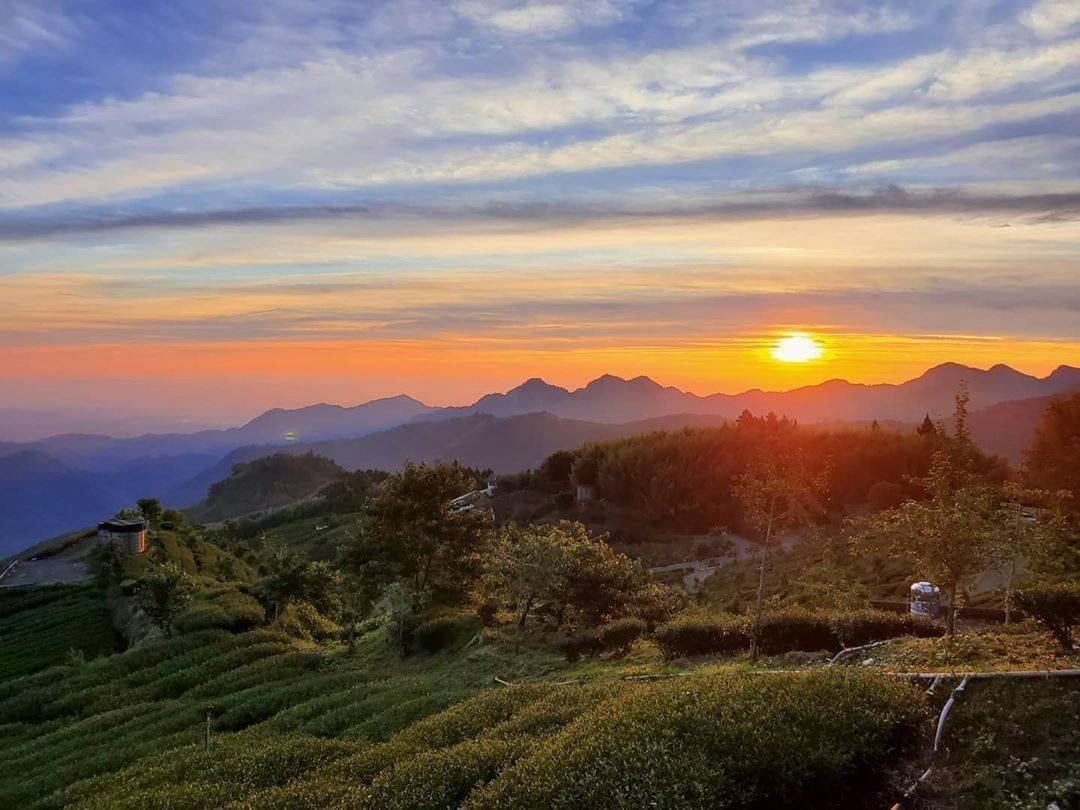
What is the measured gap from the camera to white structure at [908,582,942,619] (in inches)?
755

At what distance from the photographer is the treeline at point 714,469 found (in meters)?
64.2

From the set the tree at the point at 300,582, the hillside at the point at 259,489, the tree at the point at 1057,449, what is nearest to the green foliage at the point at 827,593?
the tree at the point at 1057,449

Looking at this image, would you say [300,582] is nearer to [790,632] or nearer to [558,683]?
[558,683]

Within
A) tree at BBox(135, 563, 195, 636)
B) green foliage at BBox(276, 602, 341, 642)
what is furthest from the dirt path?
green foliage at BBox(276, 602, 341, 642)

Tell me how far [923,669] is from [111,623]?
45.2 meters

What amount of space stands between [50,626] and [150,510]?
17.0 metres

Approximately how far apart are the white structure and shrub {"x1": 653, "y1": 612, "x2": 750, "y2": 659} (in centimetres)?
516

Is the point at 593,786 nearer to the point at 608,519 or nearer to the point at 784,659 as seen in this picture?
the point at 784,659

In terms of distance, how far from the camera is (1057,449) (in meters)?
39.9

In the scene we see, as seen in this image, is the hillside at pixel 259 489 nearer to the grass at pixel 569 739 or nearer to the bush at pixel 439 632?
the bush at pixel 439 632

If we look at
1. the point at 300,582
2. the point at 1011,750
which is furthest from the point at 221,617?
the point at 1011,750

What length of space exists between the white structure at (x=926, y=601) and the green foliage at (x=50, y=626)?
35135 mm

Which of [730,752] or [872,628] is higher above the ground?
[730,752]

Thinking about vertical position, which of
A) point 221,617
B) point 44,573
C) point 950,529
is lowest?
point 44,573
